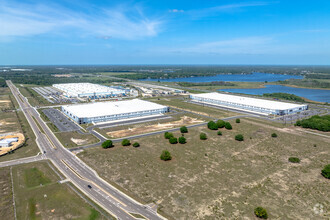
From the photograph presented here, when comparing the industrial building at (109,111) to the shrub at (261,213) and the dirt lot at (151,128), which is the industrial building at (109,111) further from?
the shrub at (261,213)

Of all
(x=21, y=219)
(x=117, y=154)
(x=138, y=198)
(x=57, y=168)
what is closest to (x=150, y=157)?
(x=117, y=154)

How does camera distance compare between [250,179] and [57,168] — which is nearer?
[250,179]

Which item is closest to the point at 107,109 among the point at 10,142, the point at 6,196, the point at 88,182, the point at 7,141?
the point at 10,142

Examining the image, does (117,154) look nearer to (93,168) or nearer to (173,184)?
(93,168)

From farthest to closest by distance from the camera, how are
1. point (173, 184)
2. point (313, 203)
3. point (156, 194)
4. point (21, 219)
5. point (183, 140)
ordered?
1. point (183, 140)
2. point (173, 184)
3. point (156, 194)
4. point (313, 203)
5. point (21, 219)

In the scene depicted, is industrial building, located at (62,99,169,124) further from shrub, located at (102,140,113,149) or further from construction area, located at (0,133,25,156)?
shrub, located at (102,140,113,149)

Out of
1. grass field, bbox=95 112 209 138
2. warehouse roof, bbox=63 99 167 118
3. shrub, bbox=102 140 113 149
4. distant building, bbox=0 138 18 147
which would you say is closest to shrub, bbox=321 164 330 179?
grass field, bbox=95 112 209 138

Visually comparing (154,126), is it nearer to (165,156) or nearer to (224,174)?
(165,156)
